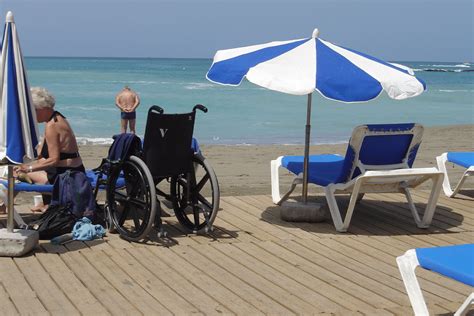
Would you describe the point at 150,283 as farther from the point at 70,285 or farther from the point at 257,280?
the point at 257,280

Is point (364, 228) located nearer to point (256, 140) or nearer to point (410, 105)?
point (256, 140)

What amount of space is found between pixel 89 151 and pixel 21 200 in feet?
19.4

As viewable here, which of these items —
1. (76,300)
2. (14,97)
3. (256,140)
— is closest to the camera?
(76,300)

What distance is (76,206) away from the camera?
17.4 feet

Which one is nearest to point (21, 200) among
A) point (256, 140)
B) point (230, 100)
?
point (256, 140)

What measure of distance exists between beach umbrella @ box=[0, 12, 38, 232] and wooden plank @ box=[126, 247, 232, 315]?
964 mm

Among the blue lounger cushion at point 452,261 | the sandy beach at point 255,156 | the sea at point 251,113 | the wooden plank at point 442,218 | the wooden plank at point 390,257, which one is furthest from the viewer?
the sea at point 251,113

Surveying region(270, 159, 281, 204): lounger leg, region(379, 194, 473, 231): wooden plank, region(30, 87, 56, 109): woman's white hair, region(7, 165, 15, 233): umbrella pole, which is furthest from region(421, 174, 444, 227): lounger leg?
region(7, 165, 15, 233): umbrella pole

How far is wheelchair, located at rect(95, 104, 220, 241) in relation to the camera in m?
5.09

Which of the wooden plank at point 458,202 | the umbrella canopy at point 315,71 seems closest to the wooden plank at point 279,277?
the umbrella canopy at point 315,71

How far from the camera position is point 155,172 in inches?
205

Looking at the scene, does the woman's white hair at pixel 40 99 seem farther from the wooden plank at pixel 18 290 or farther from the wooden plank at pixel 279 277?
the wooden plank at pixel 279 277

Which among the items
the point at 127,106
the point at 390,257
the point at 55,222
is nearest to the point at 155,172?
the point at 55,222

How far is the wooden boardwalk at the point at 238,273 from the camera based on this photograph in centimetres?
385
